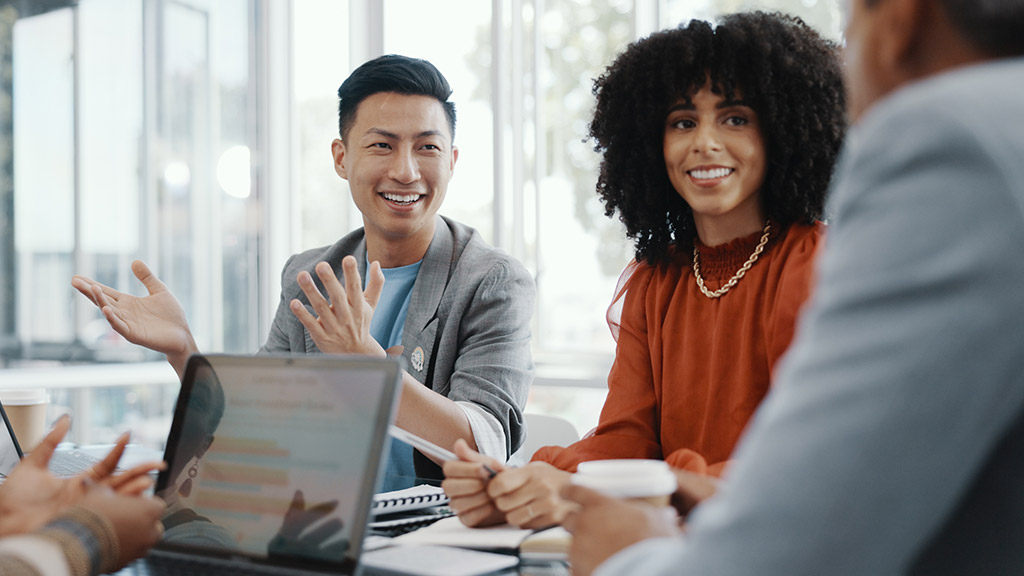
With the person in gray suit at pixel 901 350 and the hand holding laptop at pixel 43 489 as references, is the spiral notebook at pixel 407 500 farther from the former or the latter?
the person in gray suit at pixel 901 350

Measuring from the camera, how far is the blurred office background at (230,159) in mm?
3320

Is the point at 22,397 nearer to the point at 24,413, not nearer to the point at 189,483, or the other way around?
the point at 24,413

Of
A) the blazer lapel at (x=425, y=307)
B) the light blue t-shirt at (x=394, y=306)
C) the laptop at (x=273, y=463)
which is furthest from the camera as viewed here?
the light blue t-shirt at (x=394, y=306)

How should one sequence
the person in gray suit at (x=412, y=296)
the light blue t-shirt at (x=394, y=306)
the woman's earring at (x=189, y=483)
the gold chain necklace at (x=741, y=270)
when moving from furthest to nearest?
the light blue t-shirt at (x=394, y=306), the person in gray suit at (x=412, y=296), the gold chain necklace at (x=741, y=270), the woman's earring at (x=189, y=483)

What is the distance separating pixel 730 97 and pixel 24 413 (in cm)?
146

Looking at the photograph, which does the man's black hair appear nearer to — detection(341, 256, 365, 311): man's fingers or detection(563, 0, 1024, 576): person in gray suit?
detection(341, 256, 365, 311): man's fingers

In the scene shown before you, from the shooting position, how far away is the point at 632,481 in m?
0.90

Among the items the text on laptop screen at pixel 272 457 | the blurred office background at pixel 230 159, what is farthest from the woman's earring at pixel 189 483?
the blurred office background at pixel 230 159

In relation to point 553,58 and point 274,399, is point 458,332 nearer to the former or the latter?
point 274,399

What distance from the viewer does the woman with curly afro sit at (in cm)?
152

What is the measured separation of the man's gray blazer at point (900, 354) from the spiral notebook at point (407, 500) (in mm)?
764

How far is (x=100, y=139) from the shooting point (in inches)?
140

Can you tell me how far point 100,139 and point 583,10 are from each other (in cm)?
198

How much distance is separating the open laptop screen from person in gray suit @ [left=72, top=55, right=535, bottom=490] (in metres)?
0.49
